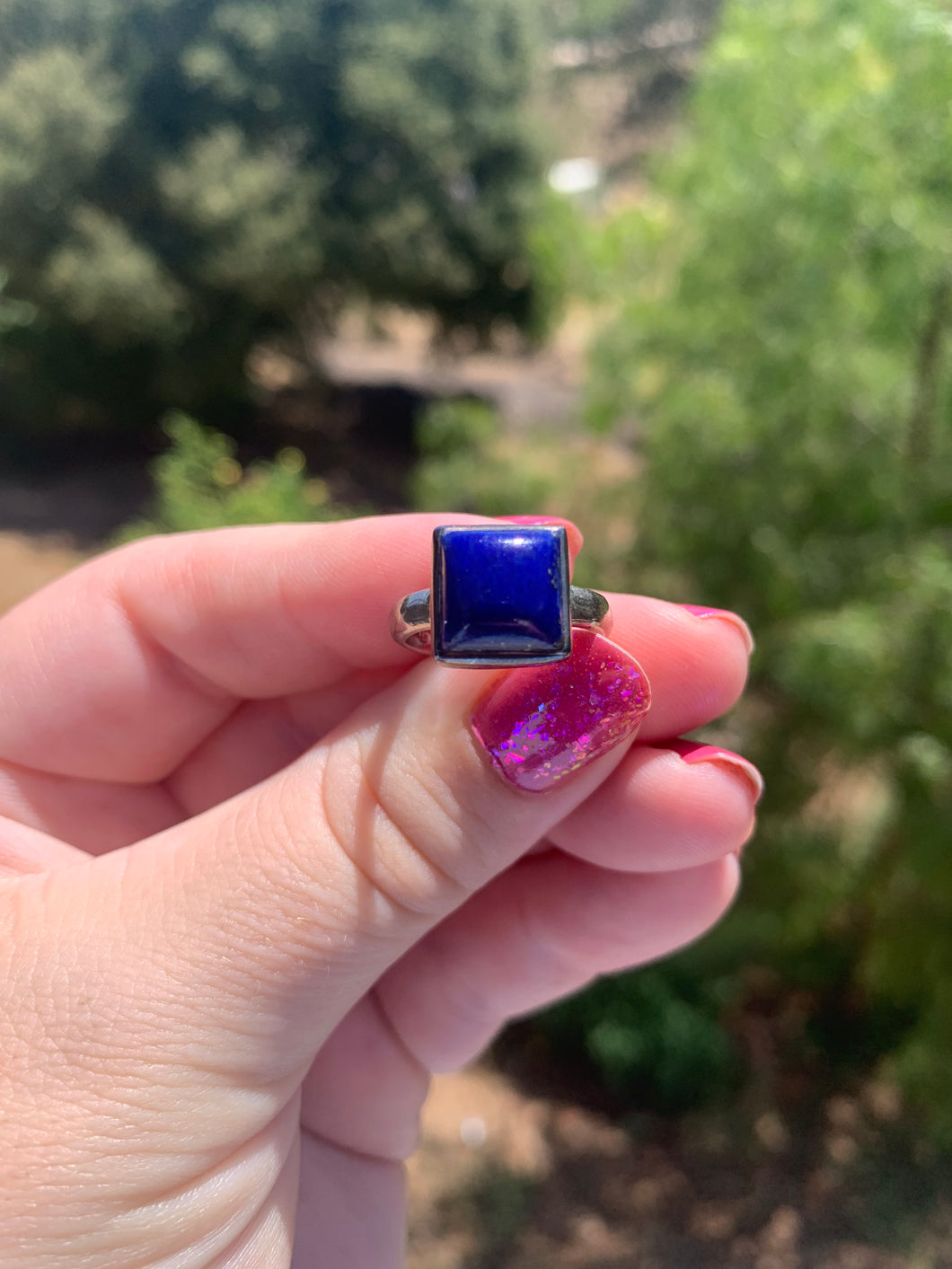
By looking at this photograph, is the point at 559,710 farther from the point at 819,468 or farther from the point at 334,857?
the point at 819,468

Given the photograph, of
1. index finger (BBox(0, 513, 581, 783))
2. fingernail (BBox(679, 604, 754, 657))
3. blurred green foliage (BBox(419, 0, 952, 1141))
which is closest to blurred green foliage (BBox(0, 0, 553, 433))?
blurred green foliage (BBox(419, 0, 952, 1141))

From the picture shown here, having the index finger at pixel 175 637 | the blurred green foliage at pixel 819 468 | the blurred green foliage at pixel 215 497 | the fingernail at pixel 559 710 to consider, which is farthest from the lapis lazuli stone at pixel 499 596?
the blurred green foliage at pixel 215 497

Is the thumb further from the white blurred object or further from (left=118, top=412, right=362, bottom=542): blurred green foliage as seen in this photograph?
the white blurred object

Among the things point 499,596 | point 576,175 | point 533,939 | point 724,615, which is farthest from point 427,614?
point 576,175

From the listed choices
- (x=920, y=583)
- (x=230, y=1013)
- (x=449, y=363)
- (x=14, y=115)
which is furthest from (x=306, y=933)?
(x=449, y=363)

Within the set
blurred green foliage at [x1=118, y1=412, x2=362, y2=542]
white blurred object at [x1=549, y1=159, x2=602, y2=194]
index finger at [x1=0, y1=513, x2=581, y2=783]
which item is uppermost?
white blurred object at [x1=549, y1=159, x2=602, y2=194]

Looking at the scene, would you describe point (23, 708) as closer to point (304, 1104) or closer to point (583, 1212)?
point (304, 1104)
